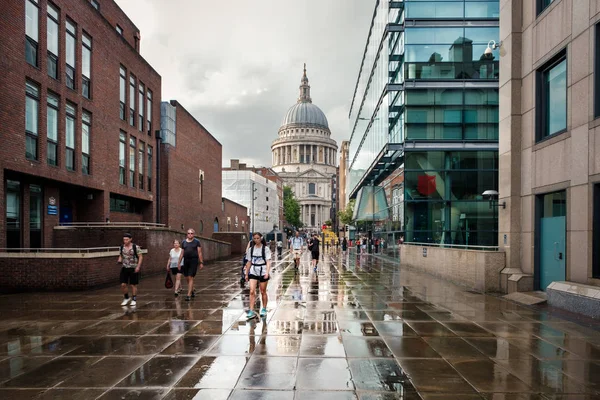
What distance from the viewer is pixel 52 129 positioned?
17.9 metres

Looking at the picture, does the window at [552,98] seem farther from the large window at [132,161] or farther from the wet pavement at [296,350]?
the large window at [132,161]

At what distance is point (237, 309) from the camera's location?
10930 mm

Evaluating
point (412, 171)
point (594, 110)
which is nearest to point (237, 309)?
point (594, 110)

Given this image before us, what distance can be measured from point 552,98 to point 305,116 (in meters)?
166

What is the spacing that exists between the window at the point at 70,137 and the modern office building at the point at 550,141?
629 inches

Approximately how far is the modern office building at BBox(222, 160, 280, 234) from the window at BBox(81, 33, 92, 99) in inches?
1815

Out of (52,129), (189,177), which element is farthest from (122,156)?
(189,177)

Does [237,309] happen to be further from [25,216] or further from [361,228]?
[361,228]

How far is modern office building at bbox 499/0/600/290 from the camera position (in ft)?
34.8

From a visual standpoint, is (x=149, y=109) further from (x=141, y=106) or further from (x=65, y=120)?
(x=65, y=120)

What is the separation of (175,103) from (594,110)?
25746 mm

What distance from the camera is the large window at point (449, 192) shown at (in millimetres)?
26531

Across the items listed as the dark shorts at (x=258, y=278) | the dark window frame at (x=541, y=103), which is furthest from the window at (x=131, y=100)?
the dark window frame at (x=541, y=103)

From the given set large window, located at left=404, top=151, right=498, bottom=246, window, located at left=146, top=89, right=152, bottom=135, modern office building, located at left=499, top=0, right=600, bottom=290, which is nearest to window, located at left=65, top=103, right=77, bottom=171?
window, located at left=146, top=89, right=152, bottom=135
